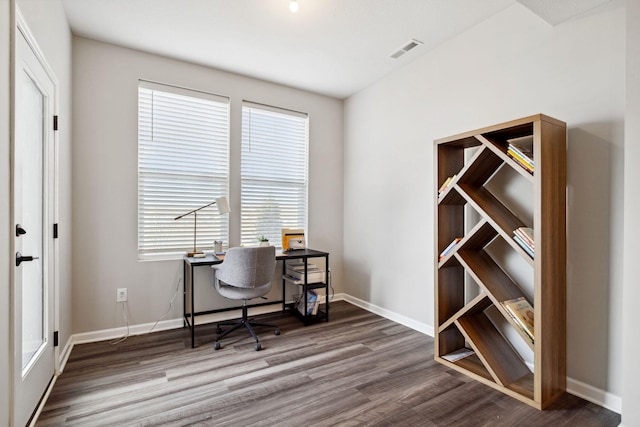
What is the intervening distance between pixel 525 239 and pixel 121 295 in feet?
11.0

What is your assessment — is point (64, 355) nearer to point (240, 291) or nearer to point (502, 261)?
point (240, 291)

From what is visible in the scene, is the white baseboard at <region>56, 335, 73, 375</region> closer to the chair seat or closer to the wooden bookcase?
the chair seat

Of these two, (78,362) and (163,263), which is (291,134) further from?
(78,362)

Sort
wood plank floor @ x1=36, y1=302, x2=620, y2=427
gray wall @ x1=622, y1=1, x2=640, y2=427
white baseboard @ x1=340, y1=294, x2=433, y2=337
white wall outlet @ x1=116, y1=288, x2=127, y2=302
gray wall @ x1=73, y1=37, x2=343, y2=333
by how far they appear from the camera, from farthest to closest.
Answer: white baseboard @ x1=340, y1=294, x2=433, y2=337
white wall outlet @ x1=116, y1=288, x2=127, y2=302
gray wall @ x1=73, y1=37, x2=343, y2=333
wood plank floor @ x1=36, y1=302, x2=620, y2=427
gray wall @ x1=622, y1=1, x2=640, y2=427

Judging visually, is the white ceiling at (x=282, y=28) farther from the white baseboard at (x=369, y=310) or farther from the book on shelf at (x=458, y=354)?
the book on shelf at (x=458, y=354)

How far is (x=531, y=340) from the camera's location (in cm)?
192

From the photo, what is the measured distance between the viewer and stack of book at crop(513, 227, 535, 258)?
1.95m

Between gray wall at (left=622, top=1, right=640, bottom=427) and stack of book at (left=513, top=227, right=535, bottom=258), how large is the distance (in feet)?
1.37

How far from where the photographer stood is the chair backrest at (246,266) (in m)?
2.69

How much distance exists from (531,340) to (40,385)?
298 centimetres

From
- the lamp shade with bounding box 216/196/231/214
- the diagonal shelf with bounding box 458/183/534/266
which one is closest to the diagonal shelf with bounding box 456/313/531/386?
the diagonal shelf with bounding box 458/183/534/266

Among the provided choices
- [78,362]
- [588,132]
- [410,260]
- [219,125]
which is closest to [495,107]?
[588,132]

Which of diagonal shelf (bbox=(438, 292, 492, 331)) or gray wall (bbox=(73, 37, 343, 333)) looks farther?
gray wall (bbox=(73, 37, 343, 333))

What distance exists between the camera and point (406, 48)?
9.75ft
